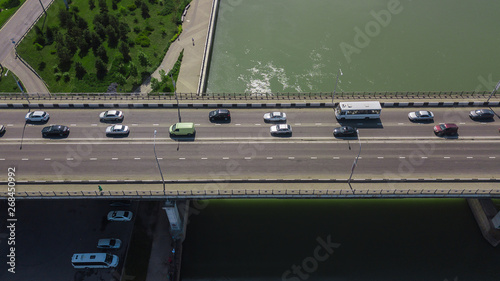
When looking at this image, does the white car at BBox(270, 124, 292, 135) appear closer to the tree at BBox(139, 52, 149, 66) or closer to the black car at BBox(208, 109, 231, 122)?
the black car at BBox(208, 109, 231, 122)

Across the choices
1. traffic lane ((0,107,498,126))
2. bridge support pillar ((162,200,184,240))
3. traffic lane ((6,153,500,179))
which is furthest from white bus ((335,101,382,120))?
bridge support pillar ((162,200,184,240))

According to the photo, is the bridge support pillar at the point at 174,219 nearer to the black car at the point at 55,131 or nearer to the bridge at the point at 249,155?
the bridge at the point at 249,155

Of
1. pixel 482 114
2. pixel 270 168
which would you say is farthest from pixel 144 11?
→ pixel 482 114

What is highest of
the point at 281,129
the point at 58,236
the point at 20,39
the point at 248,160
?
the point at 20,39

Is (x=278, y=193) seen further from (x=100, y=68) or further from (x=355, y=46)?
(x=100, y=68)

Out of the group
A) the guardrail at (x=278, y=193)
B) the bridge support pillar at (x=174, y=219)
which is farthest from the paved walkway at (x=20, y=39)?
the bridge support pillar at (x=174, y=219)
